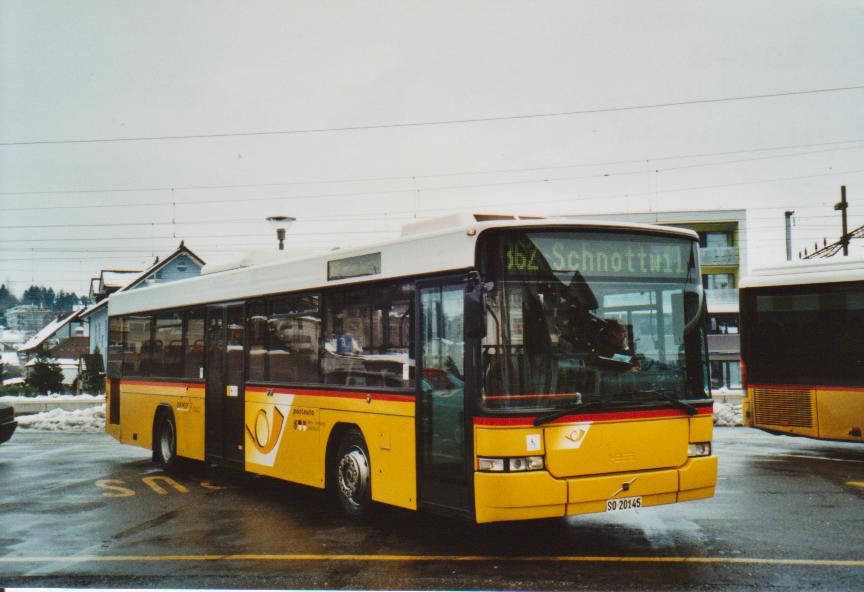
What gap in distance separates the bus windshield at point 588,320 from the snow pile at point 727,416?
13780 millimetres

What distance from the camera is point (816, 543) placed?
796cm

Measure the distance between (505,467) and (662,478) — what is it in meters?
1.54

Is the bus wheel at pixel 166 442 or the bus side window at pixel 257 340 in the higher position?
the bus side window at pixel 257 340

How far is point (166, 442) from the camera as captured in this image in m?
14.1

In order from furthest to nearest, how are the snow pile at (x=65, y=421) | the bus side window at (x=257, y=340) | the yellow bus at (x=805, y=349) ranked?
the snow pile at (x=65, y=421) < the yellow bus at (x=805, y=349) < the bus side window at (x=257, y=340)

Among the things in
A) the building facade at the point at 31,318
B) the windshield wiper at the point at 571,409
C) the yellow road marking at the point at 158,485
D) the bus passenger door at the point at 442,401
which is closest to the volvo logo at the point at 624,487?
the windshield wiper at the point at 571,409

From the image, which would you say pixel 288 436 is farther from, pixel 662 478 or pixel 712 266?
A: pixel 712 266

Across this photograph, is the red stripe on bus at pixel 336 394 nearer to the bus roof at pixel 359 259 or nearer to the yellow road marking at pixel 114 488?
the bus roof at pixel 359 259

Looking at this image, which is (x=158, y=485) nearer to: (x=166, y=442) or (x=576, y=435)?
(x=166, y=442)

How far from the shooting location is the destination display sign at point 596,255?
7.47 metres

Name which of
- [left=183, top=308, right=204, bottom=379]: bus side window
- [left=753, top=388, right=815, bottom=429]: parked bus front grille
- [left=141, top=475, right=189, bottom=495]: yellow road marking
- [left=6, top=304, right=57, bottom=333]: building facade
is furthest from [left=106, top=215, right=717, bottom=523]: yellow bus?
[left=6, top=304, right=57, bottom=333]: building facade

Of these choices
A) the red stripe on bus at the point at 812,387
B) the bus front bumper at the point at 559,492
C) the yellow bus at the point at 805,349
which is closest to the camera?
the bus front bumper at the point at 559,492

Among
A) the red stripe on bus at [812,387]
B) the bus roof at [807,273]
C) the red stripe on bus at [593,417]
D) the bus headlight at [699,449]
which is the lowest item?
the bus headlight at [699,449]

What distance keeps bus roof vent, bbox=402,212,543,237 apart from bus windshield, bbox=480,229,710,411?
0.56 metres
